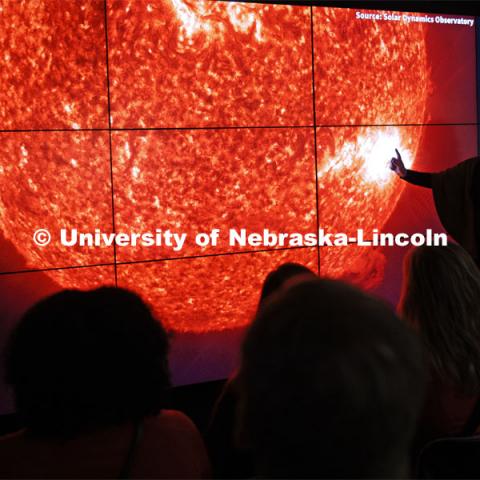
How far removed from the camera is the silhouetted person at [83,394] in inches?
40.0

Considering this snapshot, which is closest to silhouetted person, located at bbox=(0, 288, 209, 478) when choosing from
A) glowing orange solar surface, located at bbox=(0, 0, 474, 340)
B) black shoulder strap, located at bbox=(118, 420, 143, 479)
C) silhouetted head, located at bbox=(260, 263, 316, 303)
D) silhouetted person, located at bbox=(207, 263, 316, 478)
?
black shoulder strap, located at bbox=(118, 420, 143, 479)

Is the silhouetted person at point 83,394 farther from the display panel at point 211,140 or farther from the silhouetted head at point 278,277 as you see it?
the display panel at point 211,140

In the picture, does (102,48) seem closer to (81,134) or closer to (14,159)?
(81,134)

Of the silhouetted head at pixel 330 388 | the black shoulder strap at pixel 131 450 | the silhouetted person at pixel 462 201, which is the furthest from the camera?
the silhouetted person at pixel 462 201

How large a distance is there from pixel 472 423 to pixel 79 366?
0.87 m

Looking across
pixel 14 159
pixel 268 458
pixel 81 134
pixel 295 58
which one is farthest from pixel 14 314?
pixel 268 458

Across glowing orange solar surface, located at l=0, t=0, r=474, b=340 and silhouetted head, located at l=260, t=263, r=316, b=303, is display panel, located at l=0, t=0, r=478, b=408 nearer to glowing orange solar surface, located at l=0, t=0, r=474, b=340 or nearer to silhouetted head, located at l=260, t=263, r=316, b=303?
glowing orange solar surface, located at l=0, t=0, r=474, b=340

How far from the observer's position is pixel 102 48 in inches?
123

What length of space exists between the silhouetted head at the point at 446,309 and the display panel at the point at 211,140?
6.29ft

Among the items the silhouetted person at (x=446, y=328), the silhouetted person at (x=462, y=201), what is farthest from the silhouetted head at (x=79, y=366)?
the silhouetted person at (x=462, y=201)

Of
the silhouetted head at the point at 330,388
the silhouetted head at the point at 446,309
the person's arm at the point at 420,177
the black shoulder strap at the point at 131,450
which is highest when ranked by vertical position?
the person's arm at the point at 420,177

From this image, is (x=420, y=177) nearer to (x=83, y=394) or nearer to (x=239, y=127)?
(x=239, y=127)

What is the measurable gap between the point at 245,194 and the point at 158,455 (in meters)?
2.53

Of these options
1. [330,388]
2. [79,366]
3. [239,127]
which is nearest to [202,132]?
[239,127]
